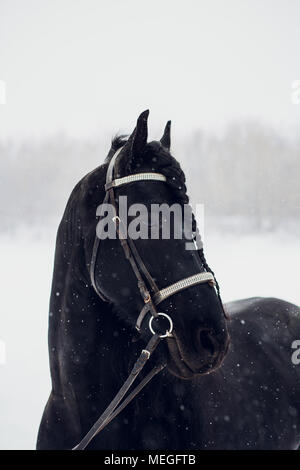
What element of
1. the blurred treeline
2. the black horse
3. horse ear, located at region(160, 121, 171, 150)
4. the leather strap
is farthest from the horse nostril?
the blurred treeline

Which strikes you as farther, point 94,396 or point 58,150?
point 58,150

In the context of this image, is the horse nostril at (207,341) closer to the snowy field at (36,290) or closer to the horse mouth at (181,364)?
the horse mouth at (181,364)

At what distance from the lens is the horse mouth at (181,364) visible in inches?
73.6

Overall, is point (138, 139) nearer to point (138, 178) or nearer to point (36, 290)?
point (138, 178)

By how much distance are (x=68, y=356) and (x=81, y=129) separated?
29.5m

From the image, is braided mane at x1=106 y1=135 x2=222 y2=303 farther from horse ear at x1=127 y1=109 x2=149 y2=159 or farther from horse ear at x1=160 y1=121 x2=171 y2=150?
horse ear at x1=160 y1=121 x2=171 y2=150

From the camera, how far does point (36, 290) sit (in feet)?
41.4

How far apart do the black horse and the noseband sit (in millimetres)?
28

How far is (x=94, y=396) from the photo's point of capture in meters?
2.09

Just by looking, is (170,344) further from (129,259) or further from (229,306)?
(229,306)

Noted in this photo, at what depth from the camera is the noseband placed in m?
1.90

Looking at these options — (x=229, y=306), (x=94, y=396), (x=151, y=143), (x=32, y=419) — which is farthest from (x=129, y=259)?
(x=32, y=419)

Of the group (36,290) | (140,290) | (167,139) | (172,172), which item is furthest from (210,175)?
(140,290)

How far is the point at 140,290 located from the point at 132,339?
0.31 m
